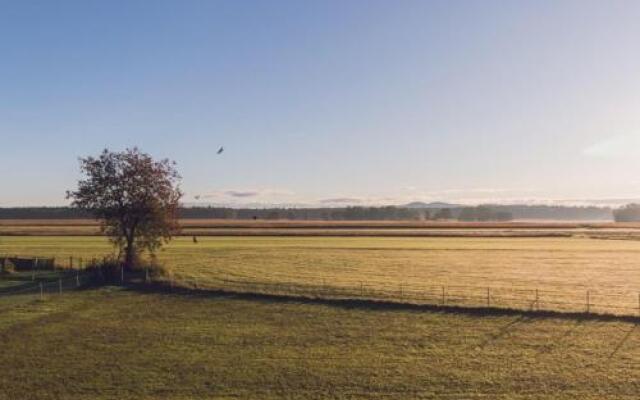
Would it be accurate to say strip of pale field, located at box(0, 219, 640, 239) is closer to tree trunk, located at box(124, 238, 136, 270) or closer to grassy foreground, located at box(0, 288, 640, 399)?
tree trunk, located at box(124, 238, 136, 270)

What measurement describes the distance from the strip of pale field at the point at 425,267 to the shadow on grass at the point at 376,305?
6.35ft

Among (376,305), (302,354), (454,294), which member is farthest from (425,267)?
(302,354)

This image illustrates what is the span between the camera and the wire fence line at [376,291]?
41.6 meters

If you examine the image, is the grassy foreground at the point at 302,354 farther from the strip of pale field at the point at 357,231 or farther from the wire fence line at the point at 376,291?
Answer: the strip of pale field at the point at 357,231

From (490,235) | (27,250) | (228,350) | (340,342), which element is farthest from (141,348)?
(490,235)

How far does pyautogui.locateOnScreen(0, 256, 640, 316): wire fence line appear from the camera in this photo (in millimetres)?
41562

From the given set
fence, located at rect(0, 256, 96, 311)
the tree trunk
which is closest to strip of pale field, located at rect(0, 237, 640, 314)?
the tree trunk

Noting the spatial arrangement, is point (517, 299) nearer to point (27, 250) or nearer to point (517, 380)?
point (517, 380)

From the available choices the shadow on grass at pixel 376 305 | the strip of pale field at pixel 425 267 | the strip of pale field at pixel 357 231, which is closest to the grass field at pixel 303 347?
the shadow on grass at pixel 376 305

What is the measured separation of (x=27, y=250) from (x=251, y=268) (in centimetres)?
3794

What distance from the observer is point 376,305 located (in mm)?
41969

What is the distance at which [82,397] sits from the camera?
25.0 metres

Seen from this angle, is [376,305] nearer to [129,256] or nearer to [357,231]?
[129,256]

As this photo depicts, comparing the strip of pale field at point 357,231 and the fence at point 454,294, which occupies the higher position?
the strip of pale field at point 357,231
